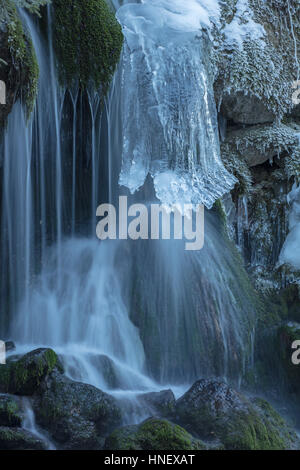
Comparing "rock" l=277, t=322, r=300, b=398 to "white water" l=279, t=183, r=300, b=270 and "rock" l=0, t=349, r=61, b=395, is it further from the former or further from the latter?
"rock" l=0, t=349, r=61, b=395

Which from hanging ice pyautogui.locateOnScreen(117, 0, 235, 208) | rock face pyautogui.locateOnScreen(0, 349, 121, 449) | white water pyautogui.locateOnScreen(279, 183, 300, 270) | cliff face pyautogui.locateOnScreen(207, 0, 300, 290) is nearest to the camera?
rock face pyautogui.locateOnScreen(0, 349, 121, 449)

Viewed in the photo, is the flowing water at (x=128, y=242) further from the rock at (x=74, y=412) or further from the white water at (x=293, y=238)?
the rock at (x=74, y=412)

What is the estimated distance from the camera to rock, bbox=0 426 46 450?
412cm

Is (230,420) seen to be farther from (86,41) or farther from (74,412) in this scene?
(86,41)

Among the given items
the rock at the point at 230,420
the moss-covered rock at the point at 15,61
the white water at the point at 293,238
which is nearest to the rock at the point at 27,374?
the rock at the point at 230,420

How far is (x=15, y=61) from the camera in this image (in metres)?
5.51

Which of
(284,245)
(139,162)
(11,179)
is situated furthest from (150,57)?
(284,245)

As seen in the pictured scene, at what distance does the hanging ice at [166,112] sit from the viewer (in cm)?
702

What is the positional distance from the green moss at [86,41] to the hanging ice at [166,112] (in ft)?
1.01

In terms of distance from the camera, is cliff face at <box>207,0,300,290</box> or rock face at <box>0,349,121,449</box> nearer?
rock face at <box>0,349,121,449</box>

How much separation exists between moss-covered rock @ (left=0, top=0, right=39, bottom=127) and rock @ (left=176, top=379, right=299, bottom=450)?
3692 mm

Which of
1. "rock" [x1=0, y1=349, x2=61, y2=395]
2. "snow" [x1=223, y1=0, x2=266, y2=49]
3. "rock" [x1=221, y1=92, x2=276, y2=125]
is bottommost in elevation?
"rock" [x1=0, y1=349, x2=61, y2=395]

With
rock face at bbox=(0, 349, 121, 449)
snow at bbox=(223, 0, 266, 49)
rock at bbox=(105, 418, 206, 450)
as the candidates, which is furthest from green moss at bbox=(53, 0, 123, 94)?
rock at bbox=(105, 418, 206, 450)

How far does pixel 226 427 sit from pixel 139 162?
12.6 ft
